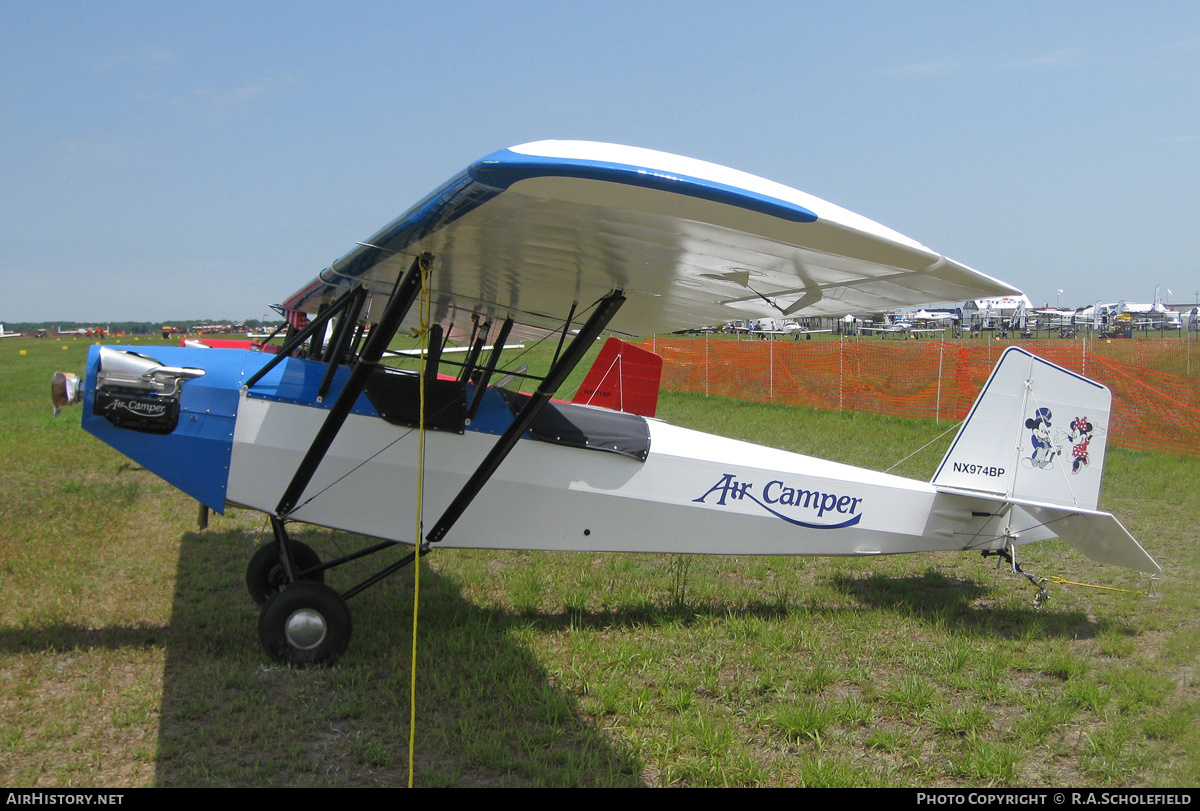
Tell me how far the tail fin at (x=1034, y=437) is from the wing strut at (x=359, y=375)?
4.17 m

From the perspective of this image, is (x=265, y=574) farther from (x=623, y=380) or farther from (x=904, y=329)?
(x=904, y=329)

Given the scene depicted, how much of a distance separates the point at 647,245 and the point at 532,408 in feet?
4.82

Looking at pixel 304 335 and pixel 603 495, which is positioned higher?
pixel 304 335

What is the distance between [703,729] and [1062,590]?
4003 mm

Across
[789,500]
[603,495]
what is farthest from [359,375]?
[789,500]

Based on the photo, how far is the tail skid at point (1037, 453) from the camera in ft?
18.8

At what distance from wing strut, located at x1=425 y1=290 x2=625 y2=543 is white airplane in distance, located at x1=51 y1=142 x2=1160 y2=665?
0.02 metres

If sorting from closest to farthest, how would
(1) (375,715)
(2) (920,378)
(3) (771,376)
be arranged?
(1) (375,715)
(2) (920,378)
(3) (771,376)

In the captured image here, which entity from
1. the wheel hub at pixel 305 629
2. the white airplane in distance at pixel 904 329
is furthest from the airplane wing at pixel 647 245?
the white airplane in distance at pixel 904 329

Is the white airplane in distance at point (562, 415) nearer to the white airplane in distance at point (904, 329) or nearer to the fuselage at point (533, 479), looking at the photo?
the fuselage at point (533, 479)

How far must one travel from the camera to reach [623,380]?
799 centimetres

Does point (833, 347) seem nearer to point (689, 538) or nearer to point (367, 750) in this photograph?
point (689, 538)

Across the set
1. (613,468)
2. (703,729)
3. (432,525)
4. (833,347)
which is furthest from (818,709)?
(833,347)

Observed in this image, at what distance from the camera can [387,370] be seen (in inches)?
207
